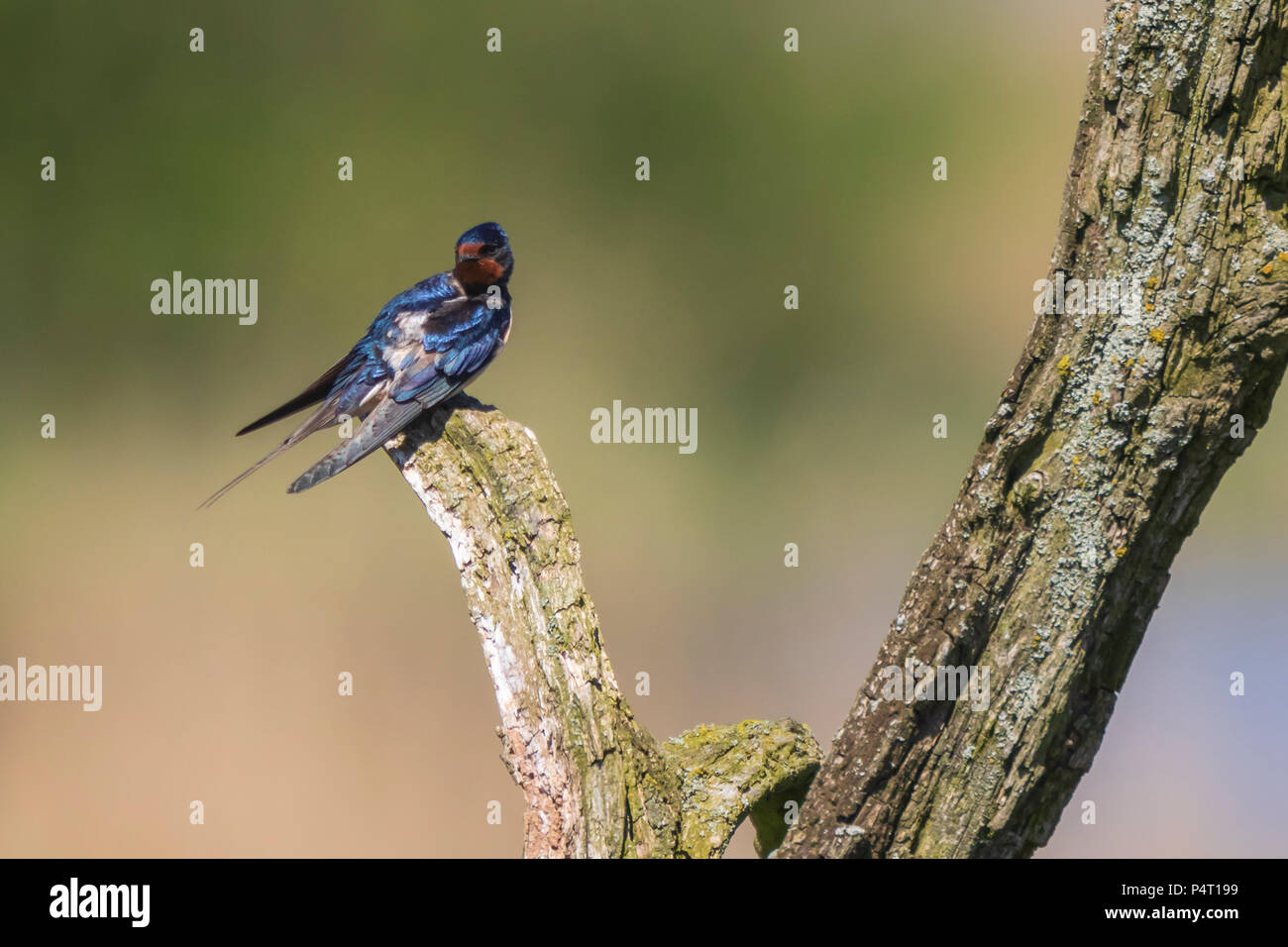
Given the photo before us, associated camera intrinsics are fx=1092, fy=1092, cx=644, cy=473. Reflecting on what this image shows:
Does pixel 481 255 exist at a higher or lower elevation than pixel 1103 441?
higher

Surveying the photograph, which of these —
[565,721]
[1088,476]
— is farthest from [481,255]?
[1088,476]

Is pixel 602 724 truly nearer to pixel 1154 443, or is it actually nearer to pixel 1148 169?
pixel 1154 443

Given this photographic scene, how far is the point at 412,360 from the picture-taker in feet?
11.0

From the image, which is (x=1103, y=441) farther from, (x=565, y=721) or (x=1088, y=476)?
(x=565, y=721)

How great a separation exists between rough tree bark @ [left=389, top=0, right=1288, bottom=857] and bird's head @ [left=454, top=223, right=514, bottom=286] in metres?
2.00

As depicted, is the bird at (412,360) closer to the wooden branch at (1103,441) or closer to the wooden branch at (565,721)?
the wooden branch at (565,721)

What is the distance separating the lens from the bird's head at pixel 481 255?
386 cm

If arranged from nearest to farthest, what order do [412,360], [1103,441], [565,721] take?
[1103,441] → [565,721] → [412,360]

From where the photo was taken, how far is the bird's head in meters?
3.86

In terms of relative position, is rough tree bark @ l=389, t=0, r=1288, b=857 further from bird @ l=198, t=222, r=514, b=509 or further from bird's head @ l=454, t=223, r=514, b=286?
bird's head @ l=454, t=223, r=514, b=286

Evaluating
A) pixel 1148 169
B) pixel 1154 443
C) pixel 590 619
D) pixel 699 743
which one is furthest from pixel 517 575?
pixel 1148 169

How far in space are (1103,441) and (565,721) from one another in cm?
120

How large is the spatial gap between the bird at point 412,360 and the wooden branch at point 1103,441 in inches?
65.8

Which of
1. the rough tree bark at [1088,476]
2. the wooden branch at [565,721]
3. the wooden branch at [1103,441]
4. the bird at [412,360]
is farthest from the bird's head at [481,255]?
the wooden branch at [1103,441]
